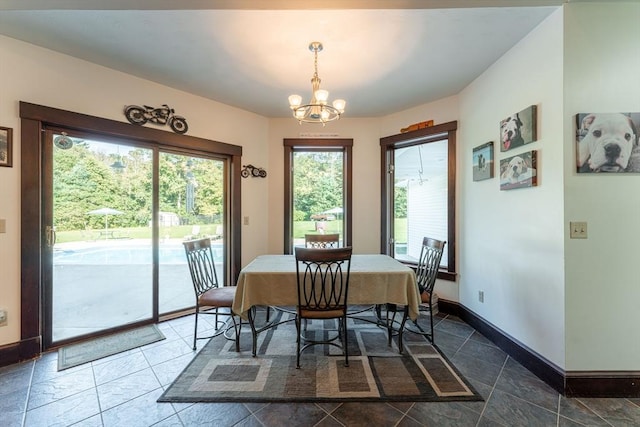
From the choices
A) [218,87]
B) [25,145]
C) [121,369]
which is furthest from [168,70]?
[121,369]

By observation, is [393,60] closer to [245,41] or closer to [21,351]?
[245,41]

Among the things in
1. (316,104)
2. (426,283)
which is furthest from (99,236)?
(426,283)

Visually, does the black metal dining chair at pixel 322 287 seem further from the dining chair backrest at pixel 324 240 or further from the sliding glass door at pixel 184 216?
the sliding glass door at pixel 184 216

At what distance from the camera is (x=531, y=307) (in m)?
2.18

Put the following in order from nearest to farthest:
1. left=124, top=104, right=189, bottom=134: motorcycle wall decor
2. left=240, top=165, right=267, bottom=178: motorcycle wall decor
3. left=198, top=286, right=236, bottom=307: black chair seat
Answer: left=198, top=286, right=236, bottom=307: black chair seat, left=124, top=104, right=189, bottom=134: motorcycle wall decor, left=240, top=165, right=267, bottom=178: motorcycle wall decor

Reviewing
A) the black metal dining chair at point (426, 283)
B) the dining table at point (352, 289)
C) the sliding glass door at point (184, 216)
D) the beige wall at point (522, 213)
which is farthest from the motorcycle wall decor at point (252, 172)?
the beige wall at point (522, 213)

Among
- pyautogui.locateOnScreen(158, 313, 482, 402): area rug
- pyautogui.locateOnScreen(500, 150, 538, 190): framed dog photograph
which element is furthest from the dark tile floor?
pyautogui.locateOnScreen(500, 150, 538, 190): framed dog photograph

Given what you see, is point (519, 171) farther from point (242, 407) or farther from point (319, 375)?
point (242, 407)

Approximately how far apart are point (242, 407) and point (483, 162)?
3.02 meters

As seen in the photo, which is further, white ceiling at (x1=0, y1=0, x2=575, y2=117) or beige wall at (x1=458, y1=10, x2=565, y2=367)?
beige wall at (x1=458, y1=10, x2=565, y2=367)

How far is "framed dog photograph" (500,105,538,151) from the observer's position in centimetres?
213

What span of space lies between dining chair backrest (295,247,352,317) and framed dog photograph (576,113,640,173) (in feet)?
5.85

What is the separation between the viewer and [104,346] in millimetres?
2551

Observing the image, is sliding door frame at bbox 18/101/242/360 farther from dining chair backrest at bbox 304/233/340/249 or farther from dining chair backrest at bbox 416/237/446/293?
dining chair backrest at bbox 416/237/446/293
